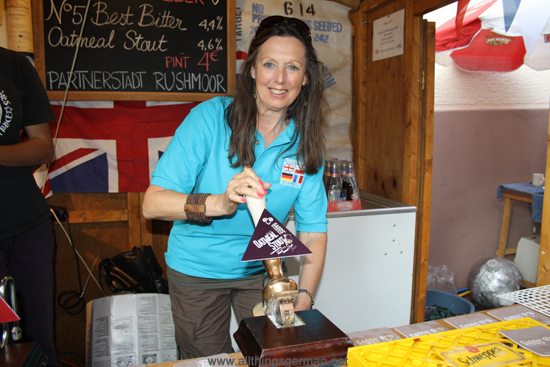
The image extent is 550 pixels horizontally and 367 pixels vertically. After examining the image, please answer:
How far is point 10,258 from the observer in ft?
4.93

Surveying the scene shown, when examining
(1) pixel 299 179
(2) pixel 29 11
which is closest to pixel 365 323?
(1) pixel 299 179

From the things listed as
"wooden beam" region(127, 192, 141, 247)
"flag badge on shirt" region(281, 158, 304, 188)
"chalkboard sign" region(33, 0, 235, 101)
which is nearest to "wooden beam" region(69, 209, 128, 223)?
"wooden beam" region(127, 192, 141, 247)

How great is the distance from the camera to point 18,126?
1.53 metres

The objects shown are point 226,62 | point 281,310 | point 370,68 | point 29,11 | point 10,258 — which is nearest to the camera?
point 281,310

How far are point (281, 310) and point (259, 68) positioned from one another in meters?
0.72

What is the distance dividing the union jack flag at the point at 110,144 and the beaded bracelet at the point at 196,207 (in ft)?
4.55

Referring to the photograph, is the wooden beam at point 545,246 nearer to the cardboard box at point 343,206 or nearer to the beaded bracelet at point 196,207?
the cardboard box at point 343,206

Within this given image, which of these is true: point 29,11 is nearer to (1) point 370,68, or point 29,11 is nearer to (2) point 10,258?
(2) point 10,258

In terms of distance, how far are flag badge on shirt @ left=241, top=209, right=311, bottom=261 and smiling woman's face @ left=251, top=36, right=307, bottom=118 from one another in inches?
19.2

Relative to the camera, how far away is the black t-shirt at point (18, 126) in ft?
4.78

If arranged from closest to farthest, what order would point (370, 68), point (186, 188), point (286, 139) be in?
point (186, 188), point (286, 139), point (370, 68)

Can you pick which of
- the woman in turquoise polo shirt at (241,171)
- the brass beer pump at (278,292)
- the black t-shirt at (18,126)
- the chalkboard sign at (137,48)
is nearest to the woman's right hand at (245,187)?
the brass beer pump at (278,292)

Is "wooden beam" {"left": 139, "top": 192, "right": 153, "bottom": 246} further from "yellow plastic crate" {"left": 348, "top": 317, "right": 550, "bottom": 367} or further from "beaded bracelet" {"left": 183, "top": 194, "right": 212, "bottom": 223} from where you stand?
"yellow plastic crate" {"left": 348, "top": 317, "right": 550, "bottom": 367}

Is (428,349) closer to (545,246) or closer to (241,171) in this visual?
(241,171)
